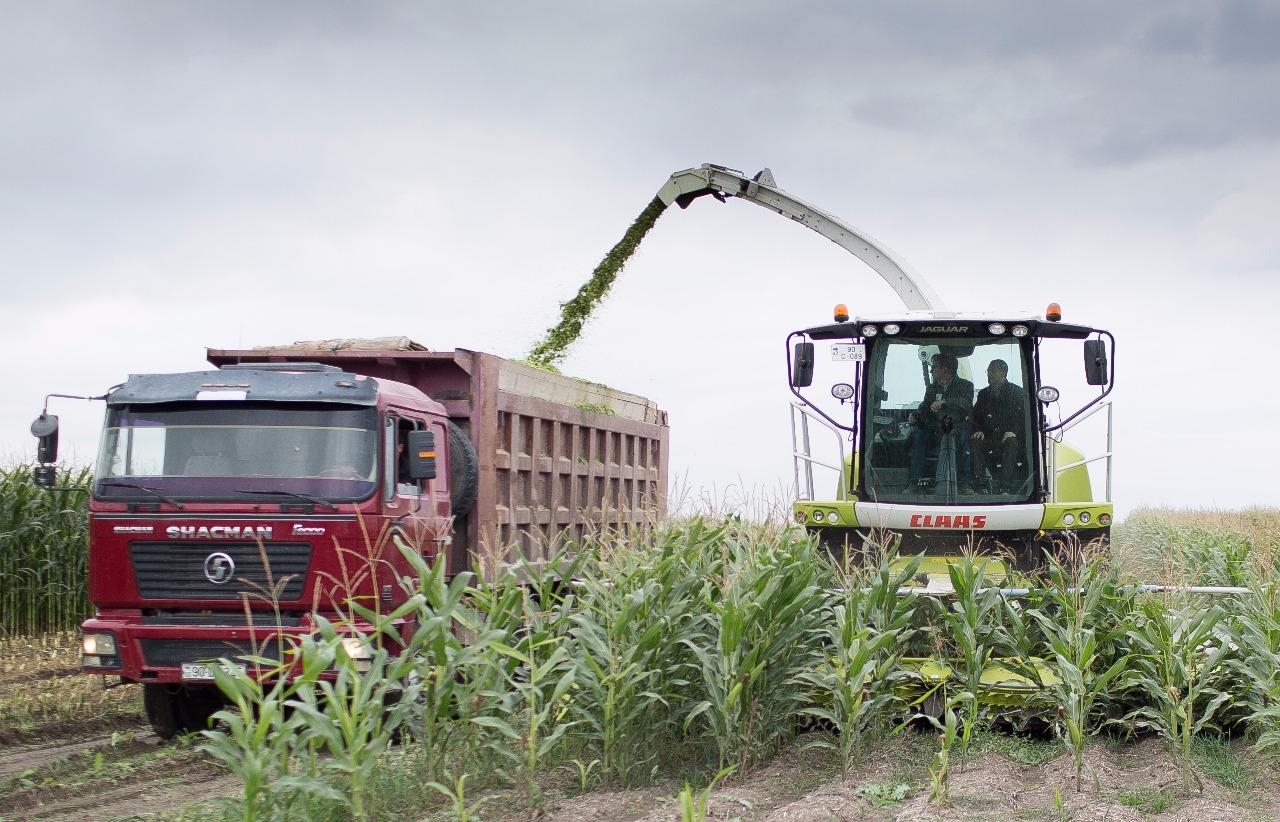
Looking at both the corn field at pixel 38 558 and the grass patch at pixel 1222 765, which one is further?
the corn field at pixel 38 558

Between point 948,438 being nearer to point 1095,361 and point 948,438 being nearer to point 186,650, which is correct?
point 1095,361

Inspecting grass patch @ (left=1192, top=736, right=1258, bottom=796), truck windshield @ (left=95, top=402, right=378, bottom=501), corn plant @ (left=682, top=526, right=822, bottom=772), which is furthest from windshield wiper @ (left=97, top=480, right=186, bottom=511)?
grass patch @ (left=1192, top=736, right=1258, bottom=796)

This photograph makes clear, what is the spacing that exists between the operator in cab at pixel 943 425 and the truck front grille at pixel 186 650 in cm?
504

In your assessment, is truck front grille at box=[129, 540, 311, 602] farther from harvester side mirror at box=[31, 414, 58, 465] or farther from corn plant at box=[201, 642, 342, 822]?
corn plant at box=[201, 642, 342, 822]

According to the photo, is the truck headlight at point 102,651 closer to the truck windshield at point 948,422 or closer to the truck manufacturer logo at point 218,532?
the truck manufacturer logo at point 218,532

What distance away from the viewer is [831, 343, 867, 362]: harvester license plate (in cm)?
1013

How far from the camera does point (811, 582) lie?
26.1ft

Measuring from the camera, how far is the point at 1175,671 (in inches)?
300

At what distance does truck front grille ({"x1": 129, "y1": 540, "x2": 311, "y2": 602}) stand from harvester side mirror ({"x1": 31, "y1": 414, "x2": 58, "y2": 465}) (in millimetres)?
Result: 1257

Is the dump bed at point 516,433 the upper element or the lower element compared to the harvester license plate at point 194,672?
upper

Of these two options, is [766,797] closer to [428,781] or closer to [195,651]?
[428,781]

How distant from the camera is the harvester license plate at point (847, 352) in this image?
10.1m

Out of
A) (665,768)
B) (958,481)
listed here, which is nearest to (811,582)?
(665,768)

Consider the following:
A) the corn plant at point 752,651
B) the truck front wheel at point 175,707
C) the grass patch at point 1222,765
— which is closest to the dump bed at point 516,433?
the corn plant at point 752,651
